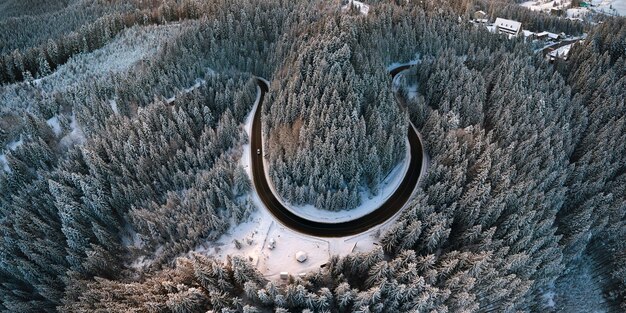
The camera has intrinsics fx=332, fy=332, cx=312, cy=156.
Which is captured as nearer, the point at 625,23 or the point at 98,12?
the point at 625,23

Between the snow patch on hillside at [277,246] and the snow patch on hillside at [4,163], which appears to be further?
the snow patch on hillside at [4,163]

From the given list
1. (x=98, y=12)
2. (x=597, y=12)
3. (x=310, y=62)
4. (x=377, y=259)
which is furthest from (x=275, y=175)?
(x=597, y=12)

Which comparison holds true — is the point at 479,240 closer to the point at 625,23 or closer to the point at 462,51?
the point at 462,51

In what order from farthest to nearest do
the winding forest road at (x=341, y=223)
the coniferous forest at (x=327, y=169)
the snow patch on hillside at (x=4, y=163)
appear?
the snow patch on hillside at (x=4, y=163), the winding forest road at (x=341, y=223), the coniferous forest at (x=327, y=169)

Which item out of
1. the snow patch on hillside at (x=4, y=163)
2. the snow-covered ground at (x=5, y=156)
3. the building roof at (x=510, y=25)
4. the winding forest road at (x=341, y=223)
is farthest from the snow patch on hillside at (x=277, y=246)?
the building roof at (x=510, y=25)

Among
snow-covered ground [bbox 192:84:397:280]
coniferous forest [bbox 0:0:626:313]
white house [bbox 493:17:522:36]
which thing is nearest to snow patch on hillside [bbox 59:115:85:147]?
coniferous forest [bbox 0:0:626:313]

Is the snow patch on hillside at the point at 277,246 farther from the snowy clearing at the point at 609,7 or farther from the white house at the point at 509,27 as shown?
the snowy clearing at the point at 609,7
